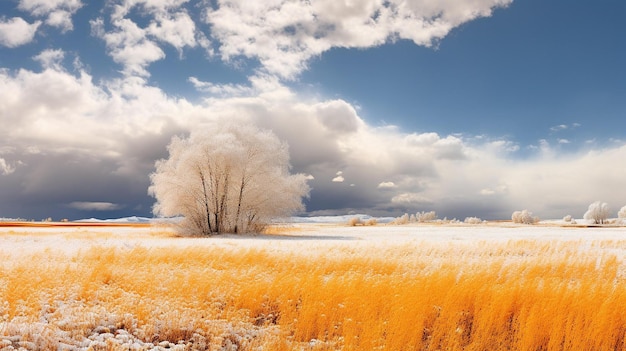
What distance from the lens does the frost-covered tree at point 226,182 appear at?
45.5 meters

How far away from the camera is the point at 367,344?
28.3ft

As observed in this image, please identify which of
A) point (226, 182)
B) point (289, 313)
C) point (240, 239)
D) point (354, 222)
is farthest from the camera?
point (354, 222)

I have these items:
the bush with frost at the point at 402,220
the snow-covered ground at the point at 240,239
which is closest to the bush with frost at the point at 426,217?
the bush with frost at the point at 402,220

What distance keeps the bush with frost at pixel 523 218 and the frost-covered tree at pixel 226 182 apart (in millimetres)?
80342

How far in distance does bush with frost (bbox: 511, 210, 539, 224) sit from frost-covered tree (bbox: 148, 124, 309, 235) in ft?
264

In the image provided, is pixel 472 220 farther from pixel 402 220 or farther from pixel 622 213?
pixel 622 213

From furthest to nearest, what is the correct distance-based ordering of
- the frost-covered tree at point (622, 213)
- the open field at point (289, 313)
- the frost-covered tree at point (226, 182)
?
1. the frost-covered tree at point (622, 213)
2. the frost-covered tree at point (226, 182)
3. the open field at point (289, 313)

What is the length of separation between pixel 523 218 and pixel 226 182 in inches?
3456

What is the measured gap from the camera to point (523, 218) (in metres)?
108

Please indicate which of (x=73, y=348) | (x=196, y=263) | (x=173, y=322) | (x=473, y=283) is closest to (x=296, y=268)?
(x=196, y=263)

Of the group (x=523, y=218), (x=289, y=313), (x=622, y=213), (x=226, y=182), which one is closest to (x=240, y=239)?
(x=226, y=182)

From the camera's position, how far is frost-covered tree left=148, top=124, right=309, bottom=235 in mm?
45469

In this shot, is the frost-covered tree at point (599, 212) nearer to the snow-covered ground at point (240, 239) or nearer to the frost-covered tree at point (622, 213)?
the frost-covered tree at point (622, 213)

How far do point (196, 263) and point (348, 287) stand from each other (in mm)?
8242
